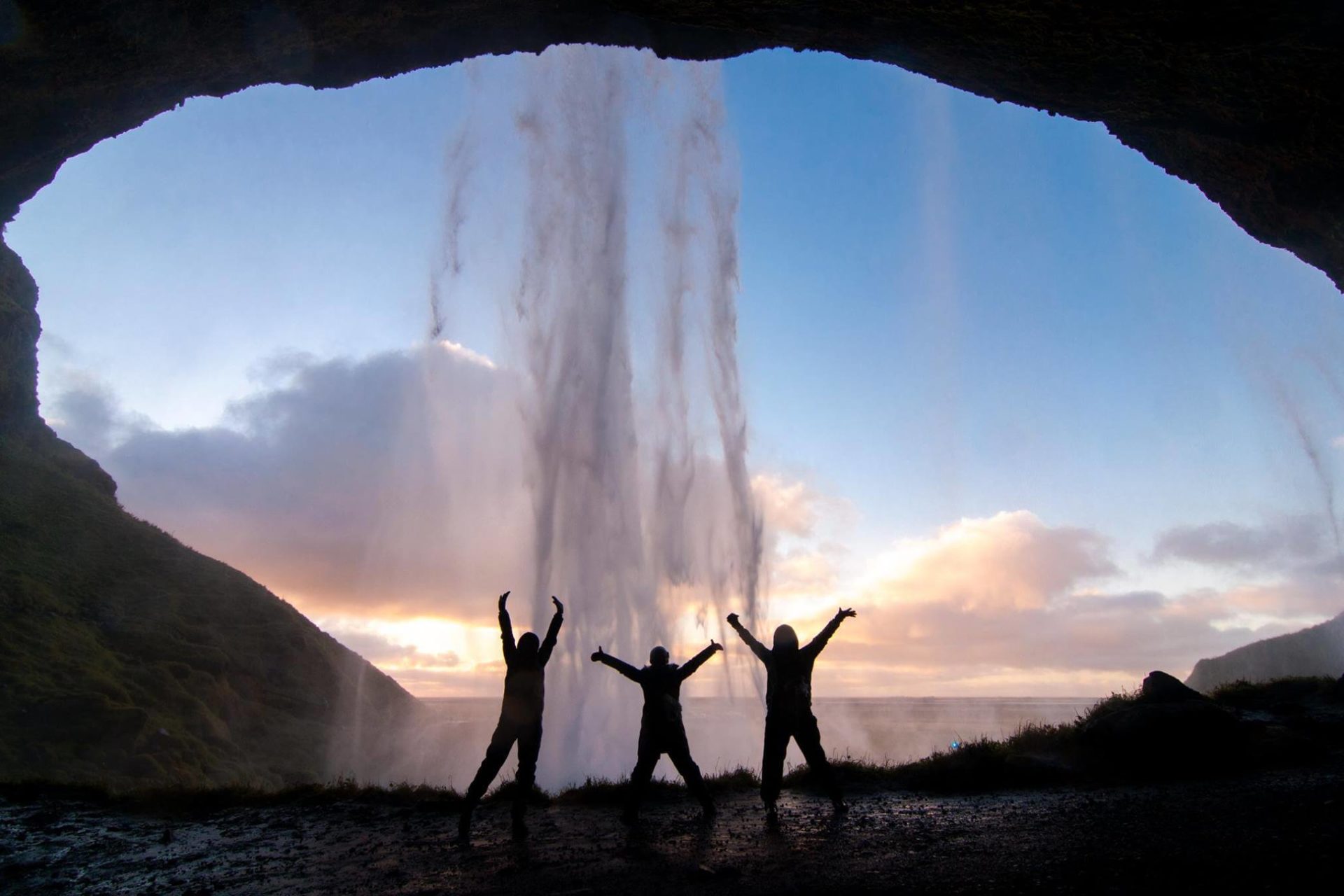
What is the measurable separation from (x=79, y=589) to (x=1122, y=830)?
190 ft

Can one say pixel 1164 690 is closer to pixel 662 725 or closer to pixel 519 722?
pixel 662 725

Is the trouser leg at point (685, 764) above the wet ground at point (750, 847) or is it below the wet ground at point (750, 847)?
above

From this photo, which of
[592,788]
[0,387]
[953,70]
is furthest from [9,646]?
[953,70]

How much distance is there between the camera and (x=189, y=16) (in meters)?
13.4

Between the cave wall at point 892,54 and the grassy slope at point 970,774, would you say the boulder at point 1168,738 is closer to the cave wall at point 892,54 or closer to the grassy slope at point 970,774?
the grassy slope at point 970,774

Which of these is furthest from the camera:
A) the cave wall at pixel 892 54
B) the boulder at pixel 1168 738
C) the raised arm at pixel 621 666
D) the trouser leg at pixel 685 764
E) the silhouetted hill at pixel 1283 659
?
the silhouetted hill at pixel 1283 659

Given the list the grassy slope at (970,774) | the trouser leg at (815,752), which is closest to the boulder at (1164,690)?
the grassy slope at (970,774)

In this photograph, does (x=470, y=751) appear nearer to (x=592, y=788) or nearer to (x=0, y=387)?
(x=0, y=387)

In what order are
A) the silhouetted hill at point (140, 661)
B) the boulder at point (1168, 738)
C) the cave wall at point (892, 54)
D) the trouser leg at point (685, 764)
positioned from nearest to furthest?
1. the trouser leg at point (685, 764)
2. the cave wall at point (892, 54)
3. the boulder at point (1168, 738)
4. the silhouetted hill at point (140, 661)

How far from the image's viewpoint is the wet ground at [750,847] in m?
5.27

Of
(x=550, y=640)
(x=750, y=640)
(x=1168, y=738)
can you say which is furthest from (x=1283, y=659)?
(x=550, y=640)

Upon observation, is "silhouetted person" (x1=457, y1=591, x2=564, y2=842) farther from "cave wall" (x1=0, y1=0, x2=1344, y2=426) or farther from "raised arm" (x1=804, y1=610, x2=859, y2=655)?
"cave wall" (x1=0, y1=0, x2=1344, y2=426)

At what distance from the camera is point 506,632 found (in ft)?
27.1

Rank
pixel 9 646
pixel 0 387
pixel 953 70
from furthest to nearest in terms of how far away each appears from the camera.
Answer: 1. pixel 0 387
2. pixel 9 646
3. pixel 953 70
